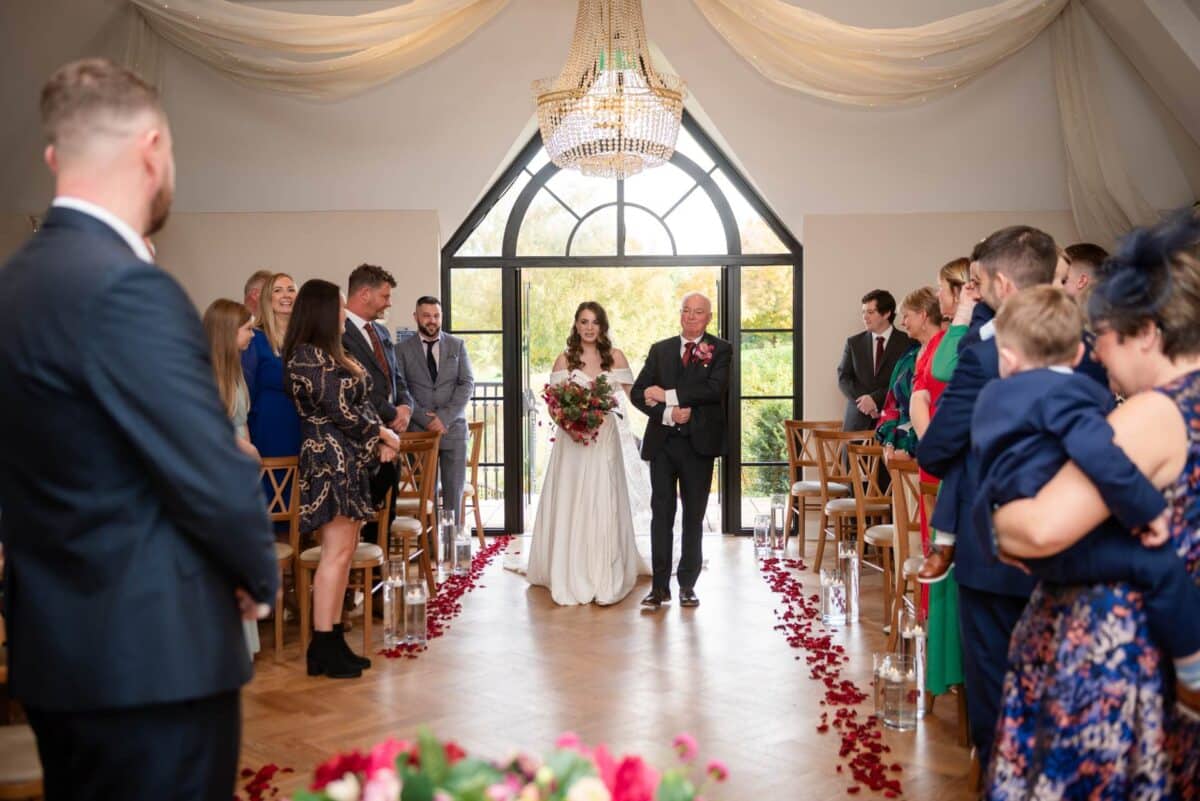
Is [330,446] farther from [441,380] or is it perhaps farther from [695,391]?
[441,380]

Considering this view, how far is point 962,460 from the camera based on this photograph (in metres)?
3.17

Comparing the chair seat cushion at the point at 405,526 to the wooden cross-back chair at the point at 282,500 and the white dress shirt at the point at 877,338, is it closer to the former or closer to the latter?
the wooden cross-back chair at the point at 282,500

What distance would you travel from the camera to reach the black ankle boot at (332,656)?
5.09 metres

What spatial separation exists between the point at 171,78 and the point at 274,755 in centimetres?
542

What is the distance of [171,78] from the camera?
7.80 meters

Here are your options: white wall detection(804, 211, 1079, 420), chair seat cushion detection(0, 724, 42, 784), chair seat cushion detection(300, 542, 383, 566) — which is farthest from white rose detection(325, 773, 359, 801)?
white wall detection(804, 211, 1079, 420)

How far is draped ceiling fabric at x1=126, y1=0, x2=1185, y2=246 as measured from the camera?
23.1 ft

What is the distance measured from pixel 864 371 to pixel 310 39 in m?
4.46

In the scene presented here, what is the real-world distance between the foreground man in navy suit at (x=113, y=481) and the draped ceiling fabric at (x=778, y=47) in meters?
5.66

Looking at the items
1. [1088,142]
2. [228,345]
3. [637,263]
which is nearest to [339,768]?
[228,345]

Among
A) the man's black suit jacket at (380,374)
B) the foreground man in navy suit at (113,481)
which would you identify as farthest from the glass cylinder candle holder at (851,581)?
the foreground man in navy suit at (113,481)

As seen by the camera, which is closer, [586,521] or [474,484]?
[586,521]

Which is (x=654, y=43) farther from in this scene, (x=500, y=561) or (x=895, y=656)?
(x=895, y=656)

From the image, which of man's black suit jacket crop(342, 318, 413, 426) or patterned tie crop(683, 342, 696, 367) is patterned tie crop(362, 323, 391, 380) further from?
patterned tie crop(683, 342, 696, 367)
